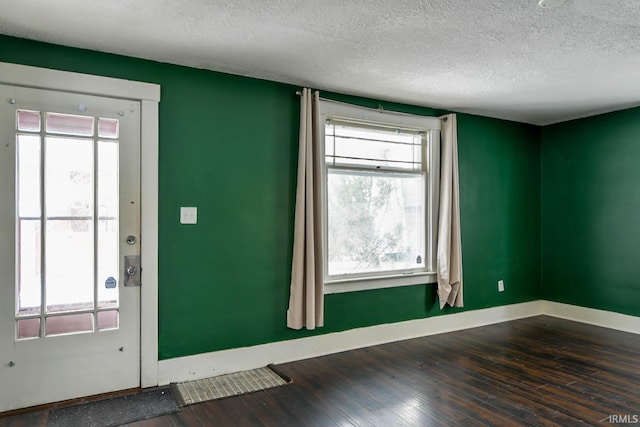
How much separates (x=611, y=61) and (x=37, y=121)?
13.1 feet

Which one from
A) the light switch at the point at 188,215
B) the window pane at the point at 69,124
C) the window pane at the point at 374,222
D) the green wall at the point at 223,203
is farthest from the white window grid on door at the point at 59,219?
the window pane at the point at 374,222

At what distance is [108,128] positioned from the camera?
9.92 feet

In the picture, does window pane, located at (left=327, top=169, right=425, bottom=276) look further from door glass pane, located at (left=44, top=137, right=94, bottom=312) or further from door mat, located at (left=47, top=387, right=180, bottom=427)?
door glass pane, located at (left=44, top=137, right=94, bottom=312)

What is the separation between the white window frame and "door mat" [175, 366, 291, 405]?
2.98 ft

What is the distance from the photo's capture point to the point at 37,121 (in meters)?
2.81

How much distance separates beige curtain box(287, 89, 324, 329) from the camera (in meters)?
3.62

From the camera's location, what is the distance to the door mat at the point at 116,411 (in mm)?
2588

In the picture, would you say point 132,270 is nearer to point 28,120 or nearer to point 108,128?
point 108,128

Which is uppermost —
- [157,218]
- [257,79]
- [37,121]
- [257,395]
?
[257,79]

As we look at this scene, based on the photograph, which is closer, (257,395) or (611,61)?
(257,395)

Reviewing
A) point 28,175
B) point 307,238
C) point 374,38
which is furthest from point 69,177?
point 374,38

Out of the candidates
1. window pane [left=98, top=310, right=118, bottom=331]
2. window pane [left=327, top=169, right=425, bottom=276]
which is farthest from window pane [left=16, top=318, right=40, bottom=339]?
window pane [left=327, top=169, right=425, bottom=276]

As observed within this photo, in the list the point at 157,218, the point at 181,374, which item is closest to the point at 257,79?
the point at 157,218

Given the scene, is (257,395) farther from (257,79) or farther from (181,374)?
(257,79)
